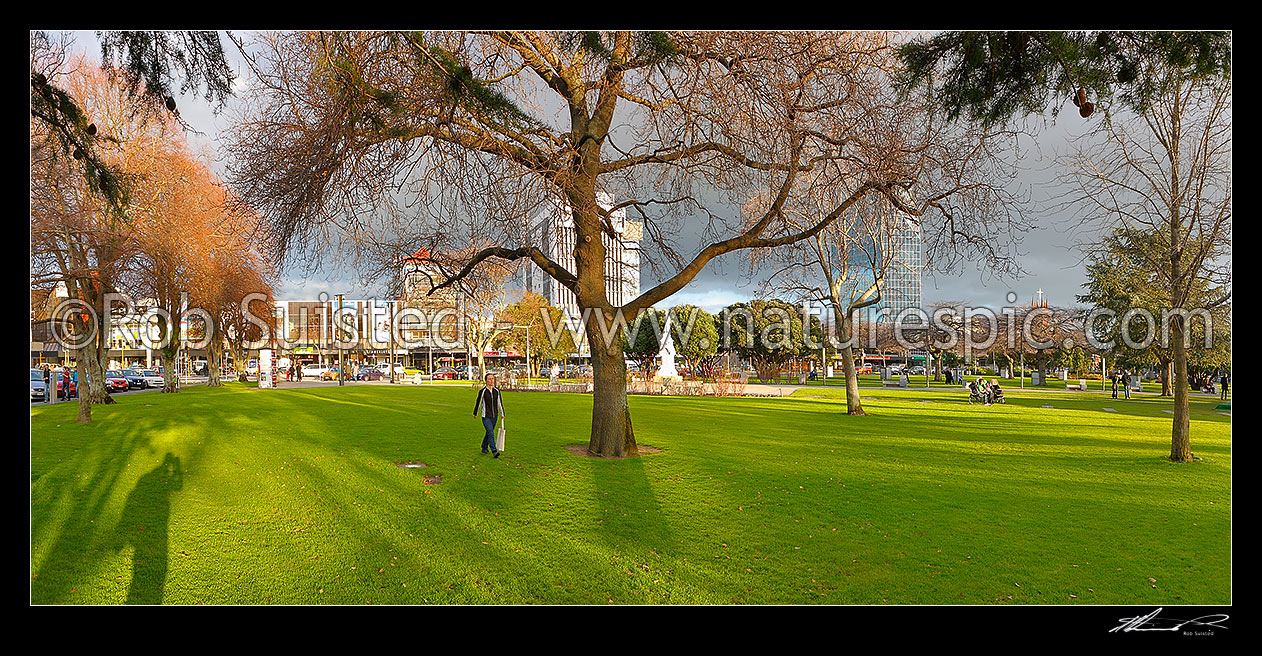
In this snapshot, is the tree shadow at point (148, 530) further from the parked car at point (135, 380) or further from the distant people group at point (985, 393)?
the parked car at point (135, 380)

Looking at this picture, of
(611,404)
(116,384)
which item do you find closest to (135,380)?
(116,384)

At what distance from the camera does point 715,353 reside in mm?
60531

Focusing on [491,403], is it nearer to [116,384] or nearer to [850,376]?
[850,376]

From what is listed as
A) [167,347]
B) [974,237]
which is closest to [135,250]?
[167,347]

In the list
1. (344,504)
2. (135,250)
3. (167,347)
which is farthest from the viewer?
(167,347)

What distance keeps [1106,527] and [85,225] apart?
76.4ft

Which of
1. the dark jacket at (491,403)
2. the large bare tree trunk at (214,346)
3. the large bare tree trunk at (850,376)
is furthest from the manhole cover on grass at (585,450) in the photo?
the large bare tree trunk at (214,346)

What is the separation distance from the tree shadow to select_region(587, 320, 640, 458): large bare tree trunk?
259 inches

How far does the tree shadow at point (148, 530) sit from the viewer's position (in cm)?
562

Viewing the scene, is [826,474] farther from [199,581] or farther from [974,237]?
[199,581]

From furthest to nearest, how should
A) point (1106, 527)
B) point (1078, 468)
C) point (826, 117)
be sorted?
1. point (1078, 468)
2. point (826, 117)
3. point (1106, 527)
